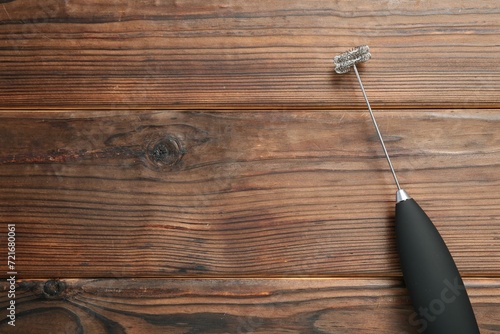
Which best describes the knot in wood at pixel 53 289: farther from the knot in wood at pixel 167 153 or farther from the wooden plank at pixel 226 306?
the knot in wood at pixel 167 153

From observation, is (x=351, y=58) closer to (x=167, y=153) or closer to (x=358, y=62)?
(x=358, y=62)

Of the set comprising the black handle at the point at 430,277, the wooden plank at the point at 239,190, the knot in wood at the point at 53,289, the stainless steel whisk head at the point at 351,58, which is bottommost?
the black handle at the point at 430,277

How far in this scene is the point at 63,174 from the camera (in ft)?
2.53

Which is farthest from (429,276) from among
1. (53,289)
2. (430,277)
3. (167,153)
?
(53,289)

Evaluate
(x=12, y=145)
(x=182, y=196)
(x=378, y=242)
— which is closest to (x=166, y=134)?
(x=182, y=196)

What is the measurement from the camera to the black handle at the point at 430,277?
684mm

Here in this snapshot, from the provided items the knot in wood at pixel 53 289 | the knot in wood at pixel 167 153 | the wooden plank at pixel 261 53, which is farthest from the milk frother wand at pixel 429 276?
the knot in wood at pixel 53 289

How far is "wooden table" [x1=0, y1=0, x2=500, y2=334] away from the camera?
755 mm

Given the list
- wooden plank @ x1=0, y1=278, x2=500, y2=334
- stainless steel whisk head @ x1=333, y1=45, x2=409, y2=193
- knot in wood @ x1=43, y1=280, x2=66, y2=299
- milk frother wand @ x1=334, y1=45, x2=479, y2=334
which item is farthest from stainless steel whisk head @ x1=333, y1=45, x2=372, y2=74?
knot in wood @ x1=43, y1=280, x2=66, y2=299

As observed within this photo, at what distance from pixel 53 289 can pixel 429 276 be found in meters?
0.47

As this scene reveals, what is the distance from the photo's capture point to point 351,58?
0.75 m

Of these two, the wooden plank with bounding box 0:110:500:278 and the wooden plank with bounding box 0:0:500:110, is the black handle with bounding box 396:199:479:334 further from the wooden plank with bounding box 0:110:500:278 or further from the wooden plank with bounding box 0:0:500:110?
the wooden plank with bounding box 0:0:500:110

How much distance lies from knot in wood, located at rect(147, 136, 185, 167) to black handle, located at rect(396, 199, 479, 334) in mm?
289

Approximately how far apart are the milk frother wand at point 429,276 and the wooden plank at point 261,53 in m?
0.16
